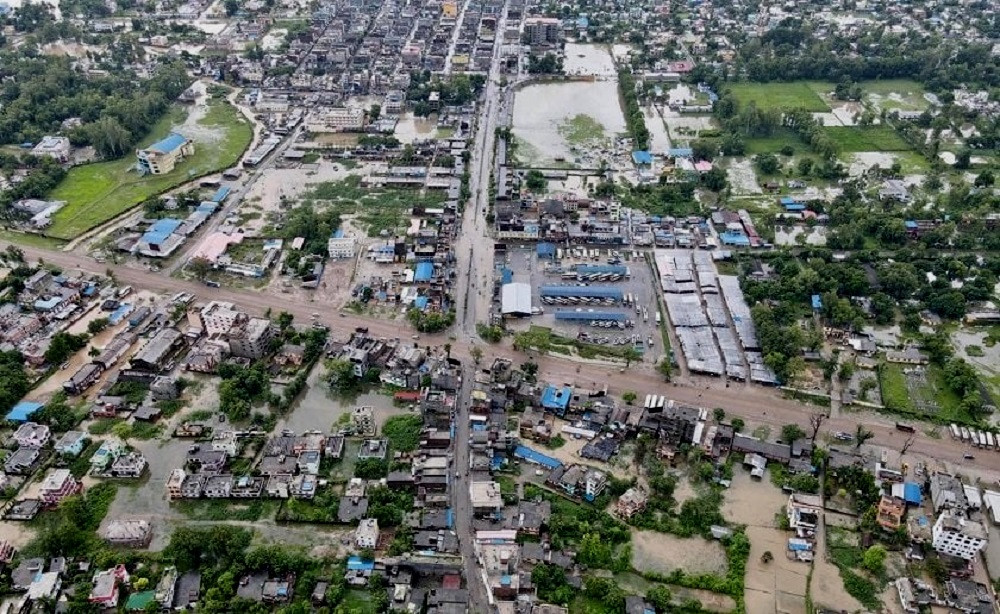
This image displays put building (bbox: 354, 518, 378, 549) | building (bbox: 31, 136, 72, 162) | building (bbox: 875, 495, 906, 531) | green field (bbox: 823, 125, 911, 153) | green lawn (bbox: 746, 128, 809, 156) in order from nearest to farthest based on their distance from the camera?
1. building (bbox: 354, 518, 378, 549)
2. building (bbox: 875, 495, 906, 531)
3. building (bbox: 31, 136, 72, 162)
4. green lawn (bbox: 746, 128, 809, 156)
5. green field (bbox: 823, 125, 911, 153)

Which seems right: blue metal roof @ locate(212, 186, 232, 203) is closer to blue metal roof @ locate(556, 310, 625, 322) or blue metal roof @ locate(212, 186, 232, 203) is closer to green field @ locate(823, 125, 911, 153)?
blue metal roof @ locate(556, 310, 625, 322)

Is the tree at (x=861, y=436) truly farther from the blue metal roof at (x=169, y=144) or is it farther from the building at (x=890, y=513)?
the blue metal roof at (x=169, y=144)

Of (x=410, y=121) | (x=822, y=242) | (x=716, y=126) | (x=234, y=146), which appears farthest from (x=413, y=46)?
(x=822, y=242)

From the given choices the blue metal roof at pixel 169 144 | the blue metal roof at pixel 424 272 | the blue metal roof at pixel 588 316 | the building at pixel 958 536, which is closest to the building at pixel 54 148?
the blue metal roof at pixel 169 144

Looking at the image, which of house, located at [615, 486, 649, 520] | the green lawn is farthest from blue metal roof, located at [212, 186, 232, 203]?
the green lawn

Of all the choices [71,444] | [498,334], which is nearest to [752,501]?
[498,334]

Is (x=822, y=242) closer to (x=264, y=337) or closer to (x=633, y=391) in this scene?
(x=633, y=391)
